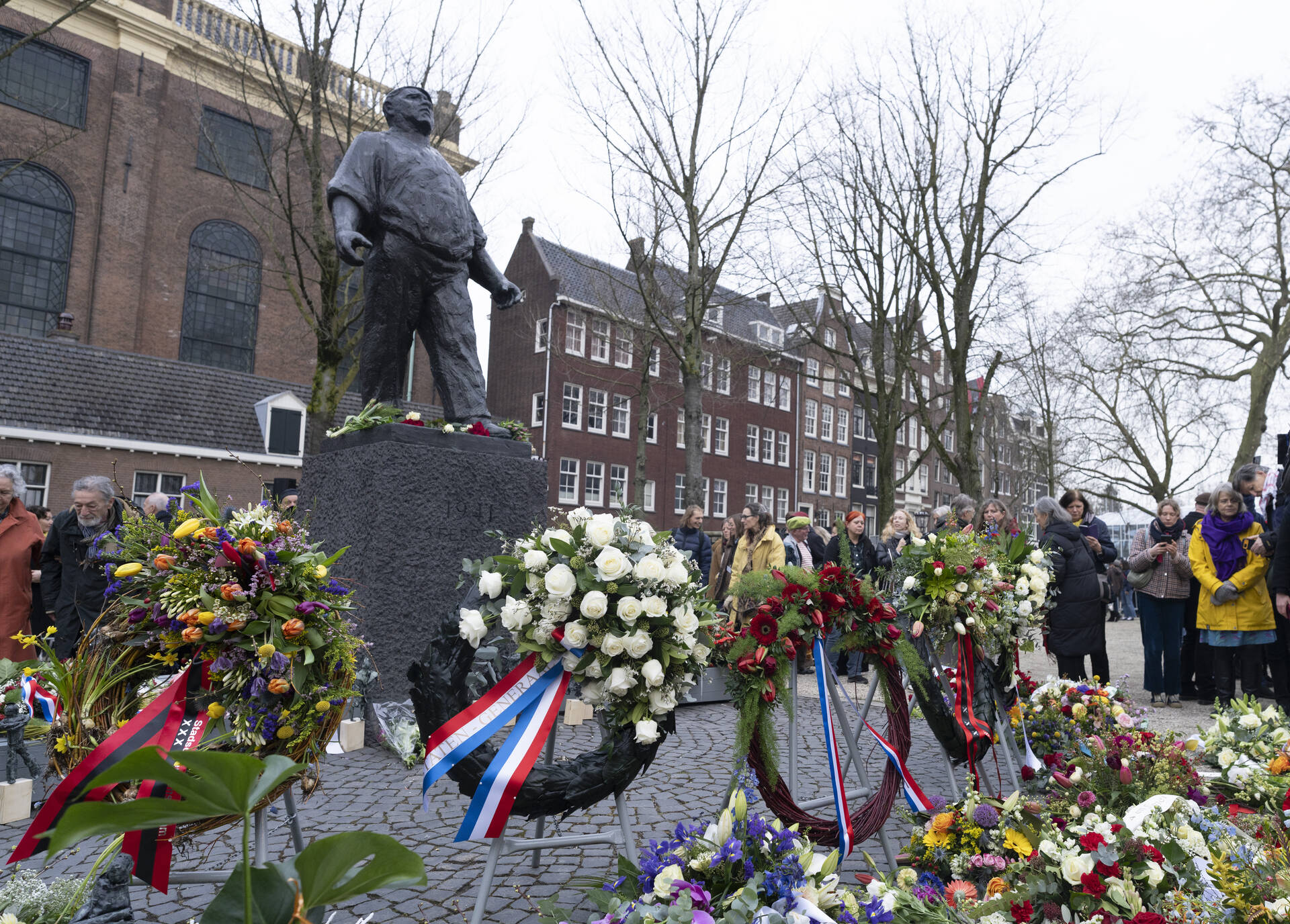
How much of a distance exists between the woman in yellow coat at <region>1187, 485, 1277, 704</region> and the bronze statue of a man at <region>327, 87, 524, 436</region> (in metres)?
5.88

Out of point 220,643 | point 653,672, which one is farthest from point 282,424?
point 653,672

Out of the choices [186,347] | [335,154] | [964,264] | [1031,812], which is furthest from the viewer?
[186,347]

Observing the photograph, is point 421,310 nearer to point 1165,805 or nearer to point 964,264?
point 1165,805

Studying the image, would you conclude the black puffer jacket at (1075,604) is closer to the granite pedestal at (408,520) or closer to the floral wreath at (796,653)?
the floral wreath at (796,653)

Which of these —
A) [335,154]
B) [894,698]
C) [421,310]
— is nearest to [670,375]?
[335,154]

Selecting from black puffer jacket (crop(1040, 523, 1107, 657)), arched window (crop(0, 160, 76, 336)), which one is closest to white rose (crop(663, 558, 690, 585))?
black puffer jacket (crop(1040, 523, 1107, 657))

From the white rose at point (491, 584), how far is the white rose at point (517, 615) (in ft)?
0.27

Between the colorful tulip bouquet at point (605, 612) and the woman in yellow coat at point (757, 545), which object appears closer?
the colorful tulip bouquet at point (605, 612)

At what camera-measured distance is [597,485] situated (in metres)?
33.1

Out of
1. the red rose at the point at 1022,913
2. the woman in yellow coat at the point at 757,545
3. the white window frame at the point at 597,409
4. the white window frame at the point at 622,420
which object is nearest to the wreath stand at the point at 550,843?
the red rose at the point at 1022,913

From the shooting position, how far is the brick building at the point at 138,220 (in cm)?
2130

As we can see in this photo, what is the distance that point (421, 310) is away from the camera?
6.61 m

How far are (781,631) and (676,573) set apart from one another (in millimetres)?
744

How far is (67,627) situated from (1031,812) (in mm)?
6401
